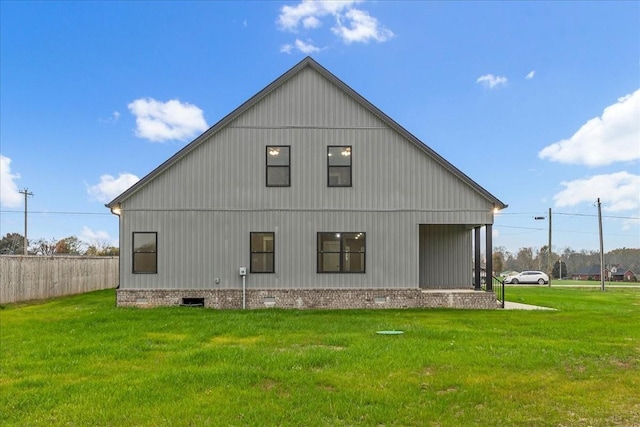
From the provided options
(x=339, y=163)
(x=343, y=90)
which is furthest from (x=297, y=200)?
(x=343, y=90)

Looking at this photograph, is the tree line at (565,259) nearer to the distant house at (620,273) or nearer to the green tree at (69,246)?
the distant house at (620,273)

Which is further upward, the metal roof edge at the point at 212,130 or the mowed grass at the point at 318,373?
the metal roof edge at the point at 212,130

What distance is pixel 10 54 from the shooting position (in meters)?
22.7

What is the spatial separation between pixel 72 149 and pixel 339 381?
108 ft

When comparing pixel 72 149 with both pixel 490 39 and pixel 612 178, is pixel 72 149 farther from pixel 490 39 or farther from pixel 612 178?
pixel 612 178

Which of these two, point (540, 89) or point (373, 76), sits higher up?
point (373, 76)

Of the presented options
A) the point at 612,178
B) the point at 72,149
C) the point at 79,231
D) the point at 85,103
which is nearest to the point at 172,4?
the point at 85,103

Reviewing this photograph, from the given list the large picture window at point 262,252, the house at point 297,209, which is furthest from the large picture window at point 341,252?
the large picture window at point 262,252

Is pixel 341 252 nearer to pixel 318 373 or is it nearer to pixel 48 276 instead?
pixel 318 373

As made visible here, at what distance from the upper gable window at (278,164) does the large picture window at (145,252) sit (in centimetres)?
436

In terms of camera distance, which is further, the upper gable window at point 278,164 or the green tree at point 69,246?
the green tree at point 69,246

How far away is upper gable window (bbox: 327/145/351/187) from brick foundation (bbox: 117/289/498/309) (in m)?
3.75

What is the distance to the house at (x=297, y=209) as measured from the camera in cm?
1414

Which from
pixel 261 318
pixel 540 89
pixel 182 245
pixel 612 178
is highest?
pixel 540 89
